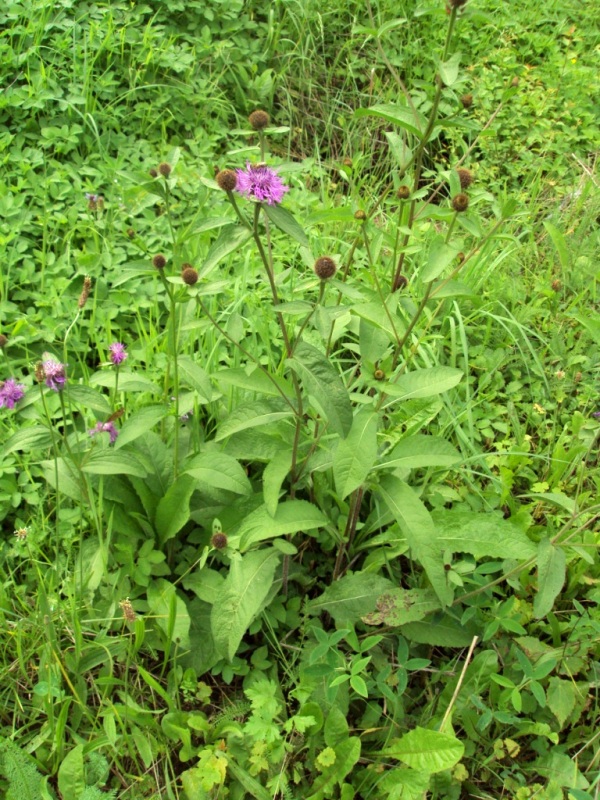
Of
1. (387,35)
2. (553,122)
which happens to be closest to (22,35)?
(387,35)

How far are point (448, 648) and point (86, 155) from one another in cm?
273

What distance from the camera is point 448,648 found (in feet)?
6.66

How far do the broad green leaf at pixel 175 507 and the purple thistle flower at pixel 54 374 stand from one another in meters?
0.43

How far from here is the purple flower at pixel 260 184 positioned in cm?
146

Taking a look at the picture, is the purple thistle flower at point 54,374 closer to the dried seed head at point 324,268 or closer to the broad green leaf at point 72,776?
the dried seed head at point 324,268

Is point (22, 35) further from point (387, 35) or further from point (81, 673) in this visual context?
point (81, 673)

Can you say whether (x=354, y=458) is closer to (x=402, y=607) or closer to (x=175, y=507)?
(x=402, y=607)

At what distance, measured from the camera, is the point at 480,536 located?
73.4 inches

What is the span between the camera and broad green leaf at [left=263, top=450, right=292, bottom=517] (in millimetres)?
1700

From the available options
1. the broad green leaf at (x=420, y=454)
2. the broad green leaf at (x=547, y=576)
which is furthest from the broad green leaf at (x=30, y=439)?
the broad green leaf at (x=547, y=576)

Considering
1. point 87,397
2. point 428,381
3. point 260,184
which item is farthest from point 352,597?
point 260,184

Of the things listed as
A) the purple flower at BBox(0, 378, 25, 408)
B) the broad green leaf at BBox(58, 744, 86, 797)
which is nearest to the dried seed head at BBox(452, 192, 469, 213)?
the purple flower at BBox(0, 378, 25, 408)

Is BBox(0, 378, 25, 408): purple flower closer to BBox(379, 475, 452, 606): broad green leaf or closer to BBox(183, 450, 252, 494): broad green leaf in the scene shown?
BBox(183, 450, 252, 494): broad green leaf

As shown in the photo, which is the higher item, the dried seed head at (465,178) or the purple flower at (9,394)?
the dried seed head at (465,178)
